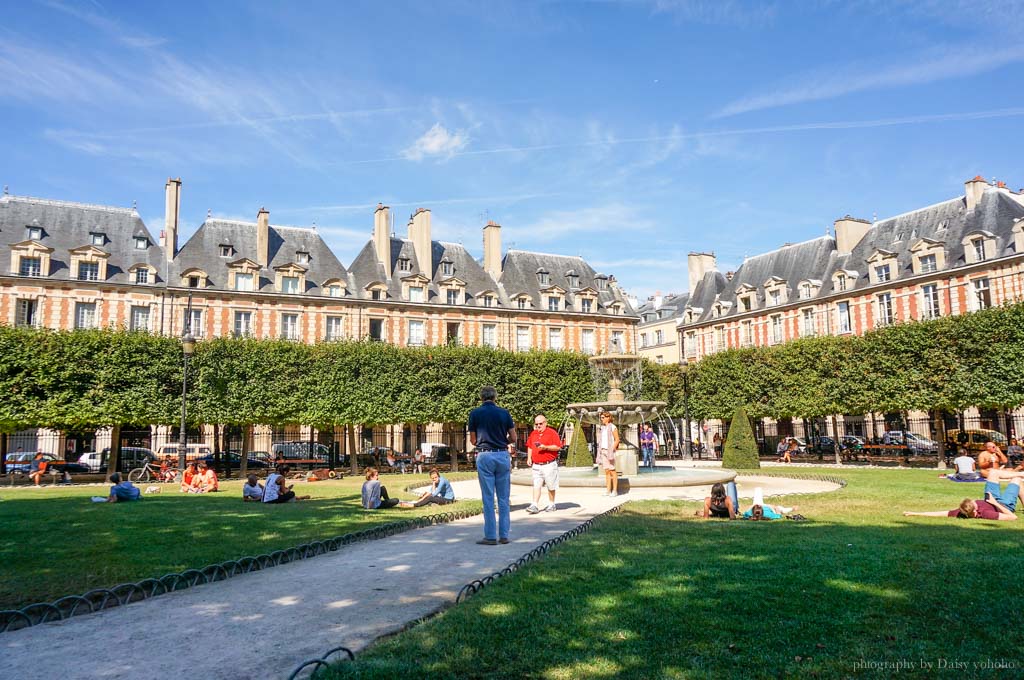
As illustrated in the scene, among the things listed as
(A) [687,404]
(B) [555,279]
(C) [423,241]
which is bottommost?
(A) [687,404]

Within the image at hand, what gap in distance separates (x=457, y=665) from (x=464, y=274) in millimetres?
39355

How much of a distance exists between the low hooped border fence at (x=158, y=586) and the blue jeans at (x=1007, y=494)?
8.19 m

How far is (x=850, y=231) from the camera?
4169cm

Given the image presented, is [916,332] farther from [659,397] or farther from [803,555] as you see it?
[803,555]

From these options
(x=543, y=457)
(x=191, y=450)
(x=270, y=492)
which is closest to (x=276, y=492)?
(x=270, y=492)

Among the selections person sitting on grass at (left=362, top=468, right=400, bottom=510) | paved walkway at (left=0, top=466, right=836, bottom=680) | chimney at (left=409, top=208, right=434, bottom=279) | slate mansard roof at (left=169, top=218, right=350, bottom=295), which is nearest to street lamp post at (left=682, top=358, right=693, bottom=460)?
chimney at (left=409, top=208, right=434, bottom=279)

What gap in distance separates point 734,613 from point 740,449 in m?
20.5

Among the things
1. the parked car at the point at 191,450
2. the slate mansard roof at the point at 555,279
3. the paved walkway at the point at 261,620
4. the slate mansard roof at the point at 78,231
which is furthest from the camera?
the slate mansard roof at the point at 555,279

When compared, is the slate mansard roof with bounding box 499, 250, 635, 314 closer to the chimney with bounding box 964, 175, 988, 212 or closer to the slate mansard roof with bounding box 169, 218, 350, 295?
the slate mansard roof with bounding box 169, 218, 350, 295

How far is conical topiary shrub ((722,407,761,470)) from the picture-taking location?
23.9 metres

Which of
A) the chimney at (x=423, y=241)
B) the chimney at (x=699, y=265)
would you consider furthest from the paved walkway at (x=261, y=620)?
the chimney at (x=699, y=265)

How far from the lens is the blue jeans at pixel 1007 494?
29.8 ft

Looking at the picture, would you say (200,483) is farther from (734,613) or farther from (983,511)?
(983,511)

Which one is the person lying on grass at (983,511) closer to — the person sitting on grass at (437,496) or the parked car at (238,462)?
the person sitting on grass at (437,496)
